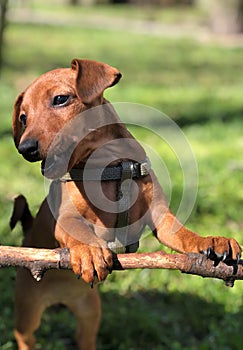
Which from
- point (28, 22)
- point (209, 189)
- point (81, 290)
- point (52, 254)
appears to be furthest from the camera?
point (28, 22)

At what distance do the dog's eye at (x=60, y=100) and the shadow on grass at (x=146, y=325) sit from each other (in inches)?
59.4

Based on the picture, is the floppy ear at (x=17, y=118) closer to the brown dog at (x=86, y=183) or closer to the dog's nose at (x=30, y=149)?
the brown dog at (x=86, y=183)

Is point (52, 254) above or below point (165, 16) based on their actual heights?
below

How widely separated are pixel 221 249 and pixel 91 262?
1.62 ft

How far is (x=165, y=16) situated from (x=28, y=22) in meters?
7.47

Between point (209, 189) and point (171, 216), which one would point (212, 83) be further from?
point (171, 216)

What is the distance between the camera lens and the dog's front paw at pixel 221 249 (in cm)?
249

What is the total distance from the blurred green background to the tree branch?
121cm

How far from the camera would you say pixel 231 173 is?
6414 millimetres

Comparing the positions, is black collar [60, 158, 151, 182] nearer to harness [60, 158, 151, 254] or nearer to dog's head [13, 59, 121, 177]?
harness [60, 158, 151, 254]

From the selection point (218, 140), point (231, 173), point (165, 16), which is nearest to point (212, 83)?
point (218, 140)

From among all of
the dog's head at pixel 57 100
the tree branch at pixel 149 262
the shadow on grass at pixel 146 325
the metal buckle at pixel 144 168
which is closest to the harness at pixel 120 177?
the metal buckle at pixel 144 168

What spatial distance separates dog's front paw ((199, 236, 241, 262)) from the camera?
249cm

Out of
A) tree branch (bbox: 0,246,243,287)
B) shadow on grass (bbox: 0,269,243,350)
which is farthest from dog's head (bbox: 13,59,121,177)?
shadow on grass (bbox: 0,269,243,350)
